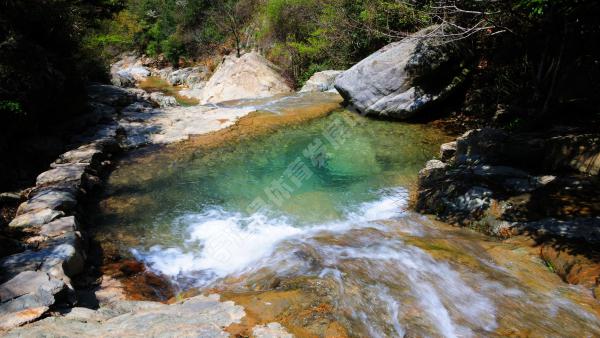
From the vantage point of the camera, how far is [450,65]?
10.4 meters

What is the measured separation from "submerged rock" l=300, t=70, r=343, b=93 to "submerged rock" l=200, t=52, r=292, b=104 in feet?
4.98

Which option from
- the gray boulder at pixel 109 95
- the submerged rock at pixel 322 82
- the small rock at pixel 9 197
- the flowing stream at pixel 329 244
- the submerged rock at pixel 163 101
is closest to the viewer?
the flowing stream at pixel 329 244

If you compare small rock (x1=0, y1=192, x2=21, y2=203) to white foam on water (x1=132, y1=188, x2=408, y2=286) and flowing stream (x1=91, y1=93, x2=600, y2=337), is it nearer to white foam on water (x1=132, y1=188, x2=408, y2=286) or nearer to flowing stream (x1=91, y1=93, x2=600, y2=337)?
flowing stream (x1=91, y1=93, x2=600, y2=337)

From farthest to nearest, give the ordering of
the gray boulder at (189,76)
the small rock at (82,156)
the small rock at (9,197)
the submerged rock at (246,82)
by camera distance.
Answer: the gray boulder at (189,76)
the submerged rock at (246,82)
the small rock at (82,156)
the small rock at (9,197)

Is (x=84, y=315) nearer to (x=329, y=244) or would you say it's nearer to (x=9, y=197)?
(x=329, y=244)

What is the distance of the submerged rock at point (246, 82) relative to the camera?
16688 mm

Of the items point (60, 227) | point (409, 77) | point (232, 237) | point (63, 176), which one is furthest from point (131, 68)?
point (232, 237)

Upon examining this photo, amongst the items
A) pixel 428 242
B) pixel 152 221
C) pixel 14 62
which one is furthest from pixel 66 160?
pixel 428 242

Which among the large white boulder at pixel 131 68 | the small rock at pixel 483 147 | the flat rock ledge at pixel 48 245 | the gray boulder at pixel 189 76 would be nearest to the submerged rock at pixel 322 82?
the small rock at pixel 483 147

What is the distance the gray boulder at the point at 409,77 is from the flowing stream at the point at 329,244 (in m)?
1.01

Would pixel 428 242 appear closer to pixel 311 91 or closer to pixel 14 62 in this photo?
pixel 14 62

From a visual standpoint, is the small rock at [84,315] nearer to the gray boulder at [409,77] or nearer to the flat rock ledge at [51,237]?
the flat rock ledge at [51,237]

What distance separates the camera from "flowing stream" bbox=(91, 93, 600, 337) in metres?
3.31

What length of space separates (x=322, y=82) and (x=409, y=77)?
5.97 meters
